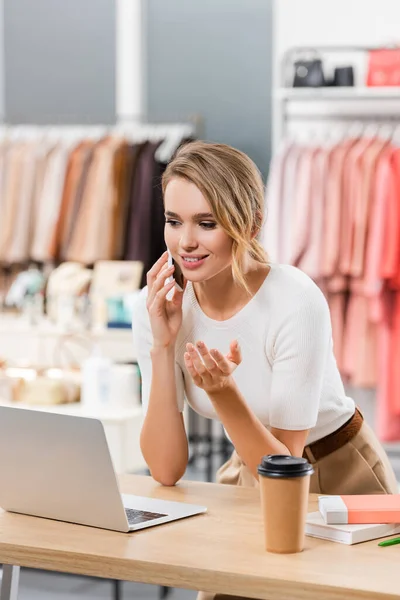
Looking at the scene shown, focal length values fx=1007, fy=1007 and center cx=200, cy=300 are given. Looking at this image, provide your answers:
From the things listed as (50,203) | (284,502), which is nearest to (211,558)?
(284,502)

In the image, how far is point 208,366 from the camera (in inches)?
63.0

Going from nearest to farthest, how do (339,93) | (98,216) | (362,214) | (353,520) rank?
(353,520) → (362,214) → (339,93) → (98,216)

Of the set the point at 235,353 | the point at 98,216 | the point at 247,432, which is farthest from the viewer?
the point at 98,216

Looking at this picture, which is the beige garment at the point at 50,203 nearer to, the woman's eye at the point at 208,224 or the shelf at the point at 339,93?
the shelf at the point at 339,93

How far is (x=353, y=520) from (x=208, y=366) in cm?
33

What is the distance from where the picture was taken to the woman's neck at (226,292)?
1947 millimetres

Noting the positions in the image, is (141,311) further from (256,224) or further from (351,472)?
(351,472)

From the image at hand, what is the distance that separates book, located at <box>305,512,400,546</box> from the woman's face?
522 mm

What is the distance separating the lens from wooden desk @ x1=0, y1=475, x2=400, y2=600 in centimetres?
131

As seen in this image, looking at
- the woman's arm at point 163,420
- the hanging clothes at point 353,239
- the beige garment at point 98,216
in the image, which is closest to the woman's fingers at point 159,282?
the woman's arm at point 163,420

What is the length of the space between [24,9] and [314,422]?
4686 mm

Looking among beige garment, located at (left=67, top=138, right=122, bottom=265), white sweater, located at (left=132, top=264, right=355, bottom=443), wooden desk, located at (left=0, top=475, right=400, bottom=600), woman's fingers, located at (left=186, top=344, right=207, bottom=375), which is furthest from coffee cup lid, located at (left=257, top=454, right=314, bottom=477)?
beige garment, located at (left=67, top=138, right=122, bottom=265)

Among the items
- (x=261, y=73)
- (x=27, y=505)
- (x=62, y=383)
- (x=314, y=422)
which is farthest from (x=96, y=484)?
(x=261, y=73)

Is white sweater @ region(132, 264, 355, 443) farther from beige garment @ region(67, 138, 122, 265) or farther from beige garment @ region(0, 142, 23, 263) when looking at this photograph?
beige garment @ region(0, 142, 23, 263)
